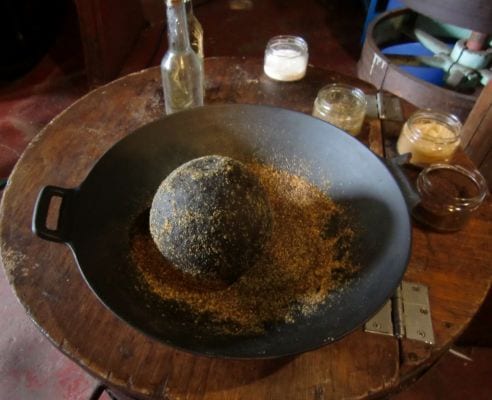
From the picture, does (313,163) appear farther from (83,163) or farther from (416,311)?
(83,163)

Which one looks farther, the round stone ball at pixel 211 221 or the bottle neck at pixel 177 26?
the bottle neck at pixel 177 26

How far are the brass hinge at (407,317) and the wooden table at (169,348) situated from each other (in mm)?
11

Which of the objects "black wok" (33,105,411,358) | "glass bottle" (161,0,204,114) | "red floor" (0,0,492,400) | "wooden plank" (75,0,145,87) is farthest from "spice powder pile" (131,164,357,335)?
"wooden plank" (75,0,145,87)

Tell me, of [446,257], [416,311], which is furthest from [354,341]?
[446,257]

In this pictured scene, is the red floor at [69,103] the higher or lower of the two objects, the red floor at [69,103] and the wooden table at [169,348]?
the lower

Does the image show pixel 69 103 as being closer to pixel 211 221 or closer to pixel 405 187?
pixel 211 221

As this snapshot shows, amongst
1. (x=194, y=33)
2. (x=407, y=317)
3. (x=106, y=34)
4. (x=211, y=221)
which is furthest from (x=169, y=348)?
(x=106, y=34)

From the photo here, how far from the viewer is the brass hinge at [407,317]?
647 mm

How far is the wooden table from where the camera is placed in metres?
0.59

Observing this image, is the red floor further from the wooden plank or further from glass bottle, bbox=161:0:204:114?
glass bottle, bbox=161:0:204:114

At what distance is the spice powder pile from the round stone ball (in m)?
0.03

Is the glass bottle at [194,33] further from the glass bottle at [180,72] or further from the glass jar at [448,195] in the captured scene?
the glass jar at [448,195]

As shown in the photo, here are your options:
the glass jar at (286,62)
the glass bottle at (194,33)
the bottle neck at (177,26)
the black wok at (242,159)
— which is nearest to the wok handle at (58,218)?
the black wok at (242,159)

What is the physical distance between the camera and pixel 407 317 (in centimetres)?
66
